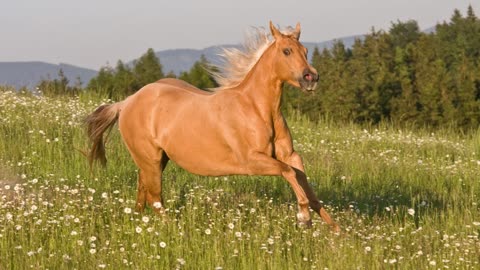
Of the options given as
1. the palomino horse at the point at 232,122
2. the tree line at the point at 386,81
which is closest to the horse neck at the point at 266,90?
the palomino horse at the point at 232,122

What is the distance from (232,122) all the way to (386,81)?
50069mm

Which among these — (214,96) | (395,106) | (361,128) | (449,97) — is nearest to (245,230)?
(214,96)

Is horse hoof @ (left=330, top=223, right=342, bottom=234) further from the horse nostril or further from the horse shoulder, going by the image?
the horse nostril

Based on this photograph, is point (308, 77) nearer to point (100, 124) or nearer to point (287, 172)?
point (287, 172)

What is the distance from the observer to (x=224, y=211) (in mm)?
8914

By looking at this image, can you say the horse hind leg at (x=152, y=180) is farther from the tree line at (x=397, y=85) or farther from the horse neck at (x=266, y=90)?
the tree line at (x=397, y=85)

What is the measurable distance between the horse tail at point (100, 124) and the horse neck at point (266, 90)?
2.44 metres

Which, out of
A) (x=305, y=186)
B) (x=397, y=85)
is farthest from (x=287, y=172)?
(x=397, y=85)

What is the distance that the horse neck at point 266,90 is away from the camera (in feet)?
25.1

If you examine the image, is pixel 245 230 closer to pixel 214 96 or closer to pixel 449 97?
pixel 214 96

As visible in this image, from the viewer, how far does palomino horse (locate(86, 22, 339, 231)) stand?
7.44m

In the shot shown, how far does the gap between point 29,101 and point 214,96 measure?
797 centimetres

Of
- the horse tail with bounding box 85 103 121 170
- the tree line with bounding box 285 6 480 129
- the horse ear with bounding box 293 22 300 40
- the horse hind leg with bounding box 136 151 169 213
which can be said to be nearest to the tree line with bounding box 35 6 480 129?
the tree line with bounding box 285 6 480 129

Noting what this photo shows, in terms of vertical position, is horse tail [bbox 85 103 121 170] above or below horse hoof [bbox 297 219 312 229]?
above
